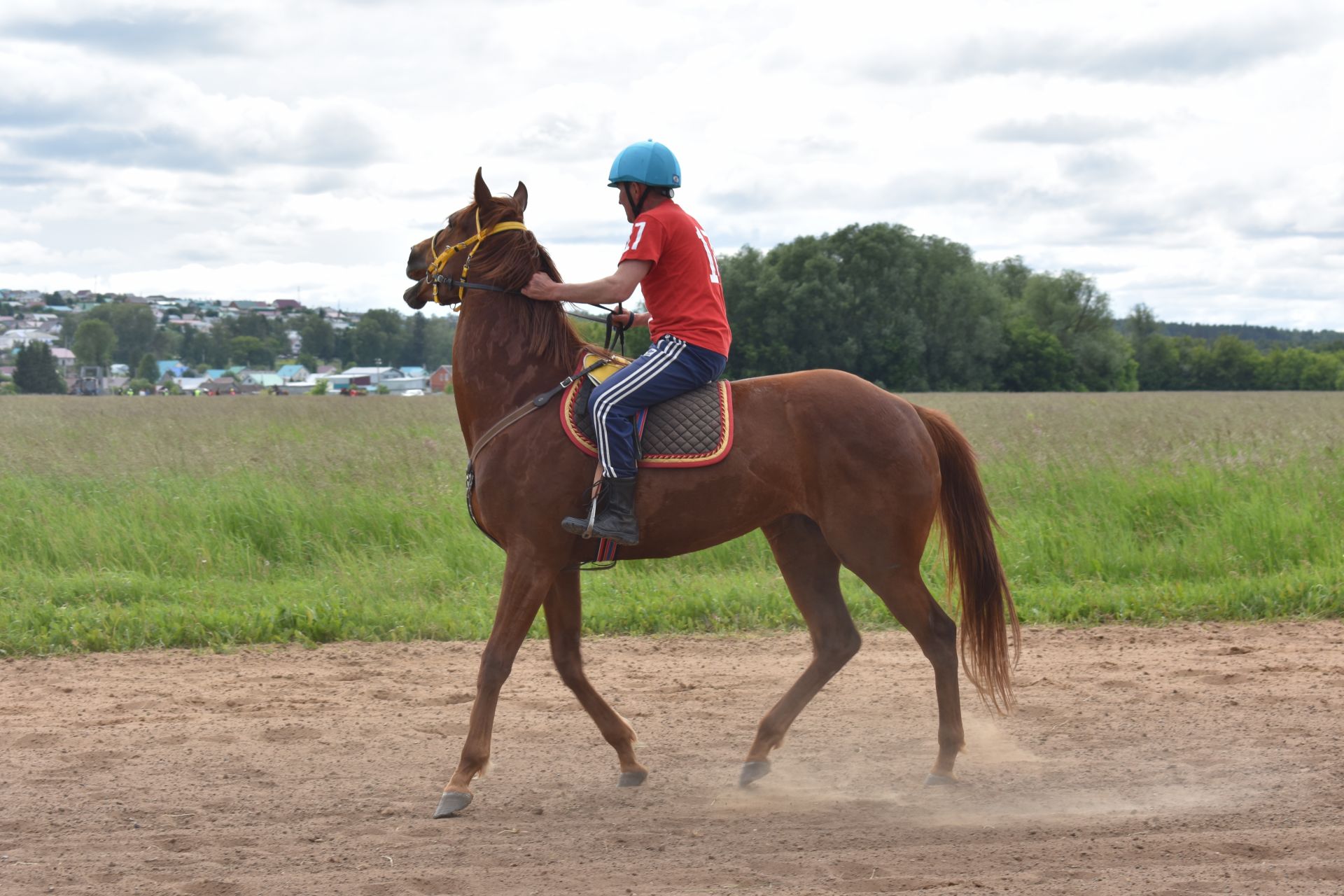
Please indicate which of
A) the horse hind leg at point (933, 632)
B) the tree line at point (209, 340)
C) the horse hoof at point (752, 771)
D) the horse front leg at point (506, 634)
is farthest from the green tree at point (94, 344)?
the horse hind leg at point (933, 632)

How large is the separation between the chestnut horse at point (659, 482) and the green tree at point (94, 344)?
8110 centimetres

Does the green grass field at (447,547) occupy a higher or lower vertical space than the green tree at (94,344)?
lower

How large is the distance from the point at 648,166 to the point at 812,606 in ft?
7.39

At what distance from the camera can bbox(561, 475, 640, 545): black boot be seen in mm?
4762

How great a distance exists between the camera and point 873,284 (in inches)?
1954

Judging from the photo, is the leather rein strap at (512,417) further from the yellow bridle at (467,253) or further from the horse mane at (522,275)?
the yellow bridle at (467,253)


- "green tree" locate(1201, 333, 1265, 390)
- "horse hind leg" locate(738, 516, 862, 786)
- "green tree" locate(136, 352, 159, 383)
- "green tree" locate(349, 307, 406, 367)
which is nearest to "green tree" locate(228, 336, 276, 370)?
"green tree" locate(136, 352, 159, 383)

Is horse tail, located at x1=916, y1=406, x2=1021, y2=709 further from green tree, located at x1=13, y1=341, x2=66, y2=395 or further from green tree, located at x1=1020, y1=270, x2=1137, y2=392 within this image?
green tree, located at x1=1020, y1=270, x2=1137, y2=392

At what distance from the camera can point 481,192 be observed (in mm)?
5027

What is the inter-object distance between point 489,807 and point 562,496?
4.48ft

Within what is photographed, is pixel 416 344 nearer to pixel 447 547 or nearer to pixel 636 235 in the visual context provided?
pixel 447 547

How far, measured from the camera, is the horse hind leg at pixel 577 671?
511 cm

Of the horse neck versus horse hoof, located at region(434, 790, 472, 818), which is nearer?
horse hoof, located at region(434, 790, 472, 818)

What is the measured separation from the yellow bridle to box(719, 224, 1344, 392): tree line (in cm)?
3564
